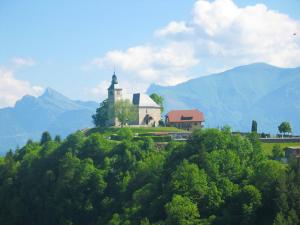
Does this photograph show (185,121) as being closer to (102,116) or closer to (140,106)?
(140,106)

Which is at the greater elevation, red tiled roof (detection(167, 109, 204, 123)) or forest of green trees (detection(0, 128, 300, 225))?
red tiled roof (detection(167, 109, 204, 123))

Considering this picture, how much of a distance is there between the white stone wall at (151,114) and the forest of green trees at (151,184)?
3763cm

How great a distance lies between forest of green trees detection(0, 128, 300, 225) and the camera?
64312mm

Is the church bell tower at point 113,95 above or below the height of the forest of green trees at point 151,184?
above

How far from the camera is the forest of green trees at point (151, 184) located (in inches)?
2532

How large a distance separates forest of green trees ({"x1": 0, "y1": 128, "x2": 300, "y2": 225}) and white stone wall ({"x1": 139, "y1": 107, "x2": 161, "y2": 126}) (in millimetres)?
37630

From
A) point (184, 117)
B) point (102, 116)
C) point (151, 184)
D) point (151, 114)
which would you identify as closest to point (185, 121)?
point (184, 117)

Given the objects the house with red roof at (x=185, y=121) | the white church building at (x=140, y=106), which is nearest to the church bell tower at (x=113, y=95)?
the white church building at (x=140, y=106)

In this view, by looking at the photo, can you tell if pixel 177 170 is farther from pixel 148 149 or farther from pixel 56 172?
pixel 56 172

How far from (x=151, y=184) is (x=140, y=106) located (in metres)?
73.2

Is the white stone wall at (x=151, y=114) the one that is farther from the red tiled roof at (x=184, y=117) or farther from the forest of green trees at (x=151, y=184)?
the forest of green trees at (x=151, y=184)

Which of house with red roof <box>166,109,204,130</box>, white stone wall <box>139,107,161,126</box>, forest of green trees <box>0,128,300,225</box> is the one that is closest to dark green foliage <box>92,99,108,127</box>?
white stone wall <box>139,107,161,126</box>

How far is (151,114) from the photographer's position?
154125 mm

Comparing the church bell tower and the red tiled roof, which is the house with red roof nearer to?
the red tiled roof
